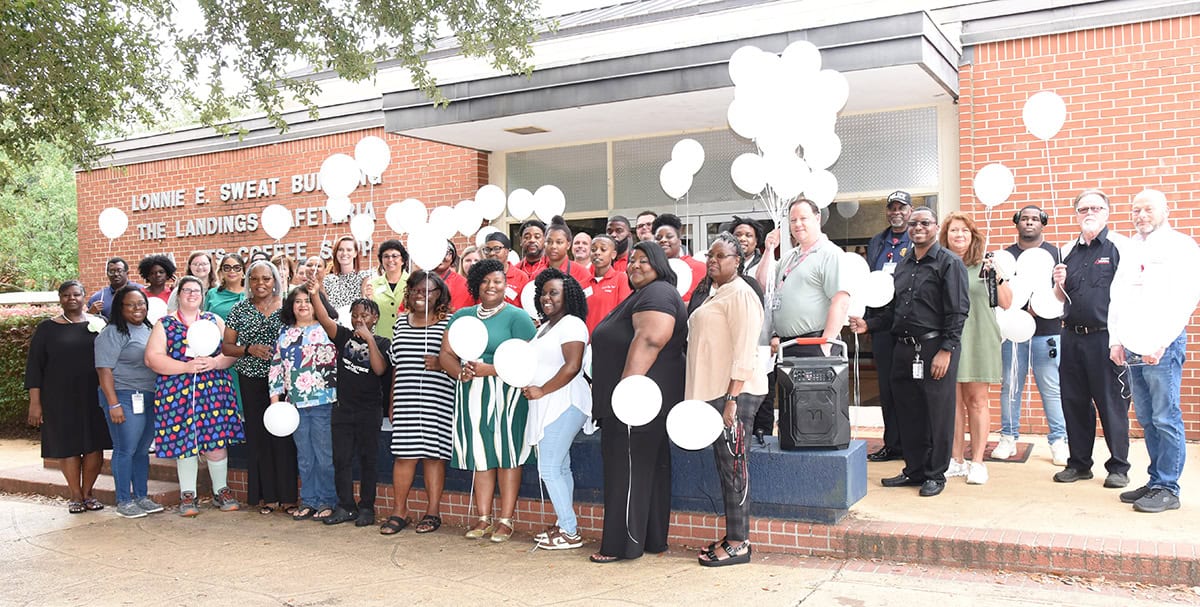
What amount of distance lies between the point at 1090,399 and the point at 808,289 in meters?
2.10

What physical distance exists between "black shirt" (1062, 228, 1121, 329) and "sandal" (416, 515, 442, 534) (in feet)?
14.3

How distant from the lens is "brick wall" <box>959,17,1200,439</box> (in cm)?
821

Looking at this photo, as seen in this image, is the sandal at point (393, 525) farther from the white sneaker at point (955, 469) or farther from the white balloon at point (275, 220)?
the white sneaker at point (955, 469)

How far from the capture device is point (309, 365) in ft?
22.3

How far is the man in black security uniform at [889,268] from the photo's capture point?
7.17 metres

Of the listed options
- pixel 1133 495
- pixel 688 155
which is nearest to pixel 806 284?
pixel 688 155

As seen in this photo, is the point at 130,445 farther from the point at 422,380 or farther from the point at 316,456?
the point at 422,380

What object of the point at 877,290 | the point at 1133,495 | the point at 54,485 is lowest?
the point at 54,485

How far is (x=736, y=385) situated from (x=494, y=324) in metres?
1.65

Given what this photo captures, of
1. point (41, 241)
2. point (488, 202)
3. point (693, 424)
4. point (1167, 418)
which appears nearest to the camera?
point (693, 424)

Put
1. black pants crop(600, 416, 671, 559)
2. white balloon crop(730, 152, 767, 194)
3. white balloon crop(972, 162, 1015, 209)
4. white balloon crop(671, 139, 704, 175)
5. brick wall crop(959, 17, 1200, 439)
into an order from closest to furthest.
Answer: black pants crop(600, 416, 671, 559) < white balloon crop(730, 152, 767, 194) < white balloon crop(972, 162, 1015, 209) < white balloon crop(671, 139, 704, 175) < brick wall crop(959, 17, 1200, 439)

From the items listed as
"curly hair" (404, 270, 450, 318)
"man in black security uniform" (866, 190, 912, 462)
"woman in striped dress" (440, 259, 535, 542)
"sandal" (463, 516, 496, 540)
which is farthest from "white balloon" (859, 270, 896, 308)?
"sandal" (463, 516, 496, 540)

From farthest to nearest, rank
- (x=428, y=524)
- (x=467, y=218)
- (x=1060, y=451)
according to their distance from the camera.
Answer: (x=467, y=218) < (x=1060, y=451) < (x=428, y=524)

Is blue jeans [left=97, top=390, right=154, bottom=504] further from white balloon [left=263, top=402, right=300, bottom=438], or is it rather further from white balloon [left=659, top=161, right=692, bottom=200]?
white balloon [left=659, top=161, right=692, bottom=200]
